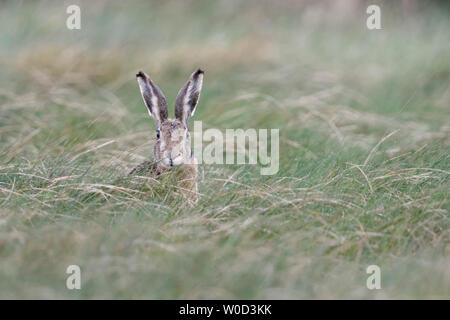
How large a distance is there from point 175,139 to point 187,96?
2.18ft

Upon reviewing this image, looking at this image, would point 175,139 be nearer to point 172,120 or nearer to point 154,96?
point 172,120

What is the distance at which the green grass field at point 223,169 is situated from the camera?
5.39 meters

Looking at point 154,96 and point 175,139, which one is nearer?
point 175,139

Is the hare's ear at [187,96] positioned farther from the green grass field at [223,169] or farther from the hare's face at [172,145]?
the green grass field at [223,169]

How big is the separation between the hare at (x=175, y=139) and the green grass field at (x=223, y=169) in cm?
22

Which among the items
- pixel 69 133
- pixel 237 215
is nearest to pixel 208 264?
pixel 237 215

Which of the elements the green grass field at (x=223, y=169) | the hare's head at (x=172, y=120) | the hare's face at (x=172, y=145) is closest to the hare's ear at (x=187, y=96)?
the hare's head at (x=172, y=120)

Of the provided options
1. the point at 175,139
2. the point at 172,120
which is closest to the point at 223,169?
the point at 172,120

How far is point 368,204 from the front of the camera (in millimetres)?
6633

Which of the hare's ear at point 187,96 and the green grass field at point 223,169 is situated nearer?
the green grass field at point 223,169

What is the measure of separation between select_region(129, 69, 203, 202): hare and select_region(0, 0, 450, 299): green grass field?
0.22 meters

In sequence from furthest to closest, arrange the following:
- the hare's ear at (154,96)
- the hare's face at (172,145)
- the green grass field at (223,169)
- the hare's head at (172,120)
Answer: the hare's ear at (154,96), the hare's head at (172,120), the hare's face at (172,145), the green grass field at (223,169)

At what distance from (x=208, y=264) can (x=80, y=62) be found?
7.97 meters

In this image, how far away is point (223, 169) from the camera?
8273mm
